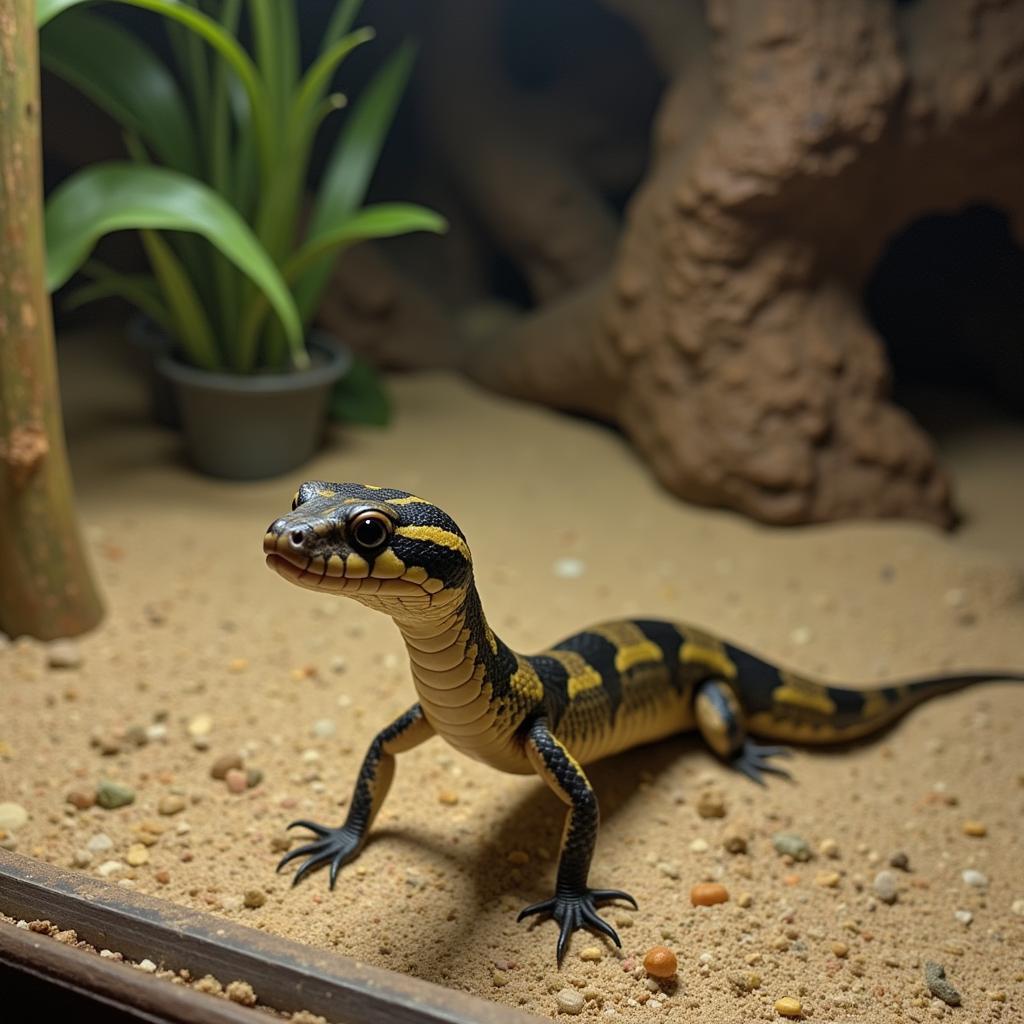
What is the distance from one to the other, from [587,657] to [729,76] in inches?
98.5

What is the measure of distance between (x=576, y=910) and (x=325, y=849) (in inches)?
23.2

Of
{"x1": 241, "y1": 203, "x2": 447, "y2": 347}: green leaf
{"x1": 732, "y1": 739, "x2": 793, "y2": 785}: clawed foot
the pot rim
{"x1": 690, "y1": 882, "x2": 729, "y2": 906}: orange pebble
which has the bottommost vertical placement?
{"x1": 732, "y1": 739, "x2": 793, "y2": 785}: clawed foot

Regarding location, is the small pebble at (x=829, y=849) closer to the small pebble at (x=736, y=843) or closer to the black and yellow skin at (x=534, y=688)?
the small pebble at (x=736, y=843)

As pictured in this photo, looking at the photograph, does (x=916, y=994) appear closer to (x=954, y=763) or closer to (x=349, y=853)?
(x=954, y=763)

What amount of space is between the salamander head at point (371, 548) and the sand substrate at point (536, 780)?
795 mm

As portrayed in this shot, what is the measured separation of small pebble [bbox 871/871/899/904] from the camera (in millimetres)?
2465

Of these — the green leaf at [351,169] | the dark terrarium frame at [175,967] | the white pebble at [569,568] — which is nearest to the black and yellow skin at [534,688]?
the dark terrarium frame at [175,967]

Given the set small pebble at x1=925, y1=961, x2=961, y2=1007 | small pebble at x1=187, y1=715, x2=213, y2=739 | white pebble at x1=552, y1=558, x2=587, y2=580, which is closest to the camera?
small pebble at x1=925, y1=961, x2=961, y2=1007

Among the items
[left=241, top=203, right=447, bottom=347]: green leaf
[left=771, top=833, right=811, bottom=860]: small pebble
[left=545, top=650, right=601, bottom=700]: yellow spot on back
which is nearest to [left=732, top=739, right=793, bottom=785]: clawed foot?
[left=771, top=833, right=811, bottom=860]: small pebble

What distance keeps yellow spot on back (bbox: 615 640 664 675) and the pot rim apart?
1.95m

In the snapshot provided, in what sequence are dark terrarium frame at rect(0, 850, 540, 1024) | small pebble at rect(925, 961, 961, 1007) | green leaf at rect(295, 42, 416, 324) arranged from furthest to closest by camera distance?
green leaf at rect(295, 42, 416, 324) < small pebble at rect(925, 961, 961, 1007) < dark terrarium frame at rect(0, 850, 540, 1024)

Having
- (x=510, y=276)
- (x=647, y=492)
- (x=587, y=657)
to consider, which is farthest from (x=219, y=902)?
(x=510, y=276)

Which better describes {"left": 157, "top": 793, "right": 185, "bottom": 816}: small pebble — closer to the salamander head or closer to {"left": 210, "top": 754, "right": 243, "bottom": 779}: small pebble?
{"left": 210, "top": 754, "right": 243, "bottom": 779}: small pebble

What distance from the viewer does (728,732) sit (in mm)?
2922
